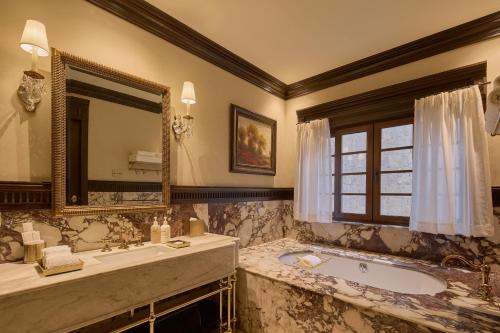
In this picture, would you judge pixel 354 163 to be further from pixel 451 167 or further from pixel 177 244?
pixel 177 244

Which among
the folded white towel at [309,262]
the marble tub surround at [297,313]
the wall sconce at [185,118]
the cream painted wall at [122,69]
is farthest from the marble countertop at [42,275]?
the folded white towel at [309,262]

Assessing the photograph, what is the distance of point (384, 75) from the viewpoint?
2.55 m

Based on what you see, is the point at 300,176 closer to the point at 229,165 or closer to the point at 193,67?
the point at 229,165

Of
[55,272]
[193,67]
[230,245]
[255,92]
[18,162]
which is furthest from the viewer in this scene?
[255,92]

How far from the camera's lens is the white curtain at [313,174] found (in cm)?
281

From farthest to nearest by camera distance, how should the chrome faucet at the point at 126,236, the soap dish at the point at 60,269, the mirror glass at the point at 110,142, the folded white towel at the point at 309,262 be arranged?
the folded white towel at the point at 309,262 → the chrome faucet at the point at 126,236 → the mirror glass at the point at 110,142 → the soap dish at the point at 60,269

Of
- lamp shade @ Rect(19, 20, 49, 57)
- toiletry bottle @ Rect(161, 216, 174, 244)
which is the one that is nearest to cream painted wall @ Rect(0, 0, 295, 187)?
lamp shade @ Rect(19, 20, 49, 57)

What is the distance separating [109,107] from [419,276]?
2.66m

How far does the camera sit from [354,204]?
9.20 feet

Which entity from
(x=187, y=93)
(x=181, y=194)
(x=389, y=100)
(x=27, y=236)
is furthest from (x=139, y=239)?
(x=389, y=100)

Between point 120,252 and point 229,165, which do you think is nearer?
point 120,252

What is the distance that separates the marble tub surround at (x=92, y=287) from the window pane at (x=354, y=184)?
5.96 feet

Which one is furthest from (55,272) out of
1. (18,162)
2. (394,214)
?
(394,214)

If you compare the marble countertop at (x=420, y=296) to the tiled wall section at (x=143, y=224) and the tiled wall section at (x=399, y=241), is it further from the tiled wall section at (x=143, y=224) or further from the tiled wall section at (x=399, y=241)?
the tiled wall section at (x=143, y=224)
